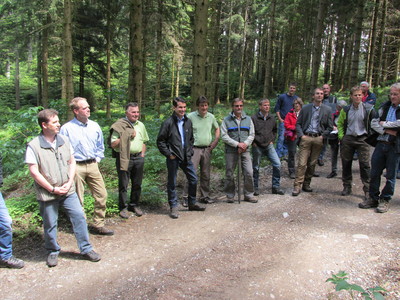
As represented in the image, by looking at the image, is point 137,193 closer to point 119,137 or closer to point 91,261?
point 119,137

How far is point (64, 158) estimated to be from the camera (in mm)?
3998

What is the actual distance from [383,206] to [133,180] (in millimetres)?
4851

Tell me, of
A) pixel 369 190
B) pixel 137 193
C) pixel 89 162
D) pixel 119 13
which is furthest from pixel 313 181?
pixel 119 13

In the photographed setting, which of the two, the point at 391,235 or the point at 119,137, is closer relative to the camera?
the point at 391,235

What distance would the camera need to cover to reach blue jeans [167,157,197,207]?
563cm

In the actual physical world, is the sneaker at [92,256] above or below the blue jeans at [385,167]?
below

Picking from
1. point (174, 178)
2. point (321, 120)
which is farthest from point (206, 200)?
point (321, 120)

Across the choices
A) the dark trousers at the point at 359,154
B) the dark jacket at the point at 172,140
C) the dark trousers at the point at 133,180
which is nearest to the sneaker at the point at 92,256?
the dark trousers at the point at 133,180

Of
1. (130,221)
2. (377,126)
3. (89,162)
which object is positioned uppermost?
(377,126)

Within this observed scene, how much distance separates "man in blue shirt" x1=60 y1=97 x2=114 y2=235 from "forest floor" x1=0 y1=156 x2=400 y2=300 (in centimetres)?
45

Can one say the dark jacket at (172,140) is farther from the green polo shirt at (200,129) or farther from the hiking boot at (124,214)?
the hiking boot at (124,214)

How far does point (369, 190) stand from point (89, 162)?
5.33m

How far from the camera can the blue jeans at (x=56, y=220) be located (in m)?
3.90

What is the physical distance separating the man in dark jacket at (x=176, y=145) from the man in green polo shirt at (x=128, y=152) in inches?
17.0
